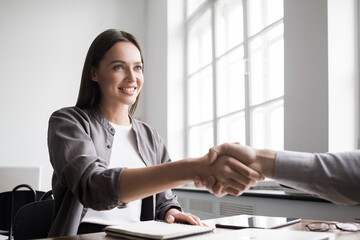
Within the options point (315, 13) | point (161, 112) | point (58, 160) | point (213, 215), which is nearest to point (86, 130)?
point (58, 160)

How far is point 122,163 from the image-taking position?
159 centimetres

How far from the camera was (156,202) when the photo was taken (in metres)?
1.69

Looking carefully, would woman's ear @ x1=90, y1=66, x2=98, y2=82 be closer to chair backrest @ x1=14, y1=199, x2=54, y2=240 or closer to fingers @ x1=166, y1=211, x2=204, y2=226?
chair backrest @ x1=14, y1=199, x2=54, y2=240

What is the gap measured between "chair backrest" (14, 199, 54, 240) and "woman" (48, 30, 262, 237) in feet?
0.58

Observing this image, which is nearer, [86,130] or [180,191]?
[86,130]

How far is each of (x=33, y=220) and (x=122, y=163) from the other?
0.41 meters

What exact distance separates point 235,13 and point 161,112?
1.63m

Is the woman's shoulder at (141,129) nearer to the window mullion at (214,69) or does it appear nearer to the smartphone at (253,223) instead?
the smartphone at (253,223)

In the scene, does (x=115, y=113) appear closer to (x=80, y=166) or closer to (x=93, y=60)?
(x=93, y=60)

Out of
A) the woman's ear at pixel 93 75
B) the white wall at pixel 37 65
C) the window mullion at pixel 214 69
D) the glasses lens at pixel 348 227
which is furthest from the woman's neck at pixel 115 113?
the white wall at pixel 37 65

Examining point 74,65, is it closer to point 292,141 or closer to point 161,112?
point 161,112

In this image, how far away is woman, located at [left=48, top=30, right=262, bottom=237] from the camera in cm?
122

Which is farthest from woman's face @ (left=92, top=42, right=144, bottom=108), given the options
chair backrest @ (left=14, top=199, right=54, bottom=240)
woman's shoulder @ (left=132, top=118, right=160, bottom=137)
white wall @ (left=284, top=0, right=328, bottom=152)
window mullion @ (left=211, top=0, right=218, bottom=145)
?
window mullion @ (left=211, top=0, right=218, bottom=145)

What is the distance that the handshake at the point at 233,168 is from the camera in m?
1.29
